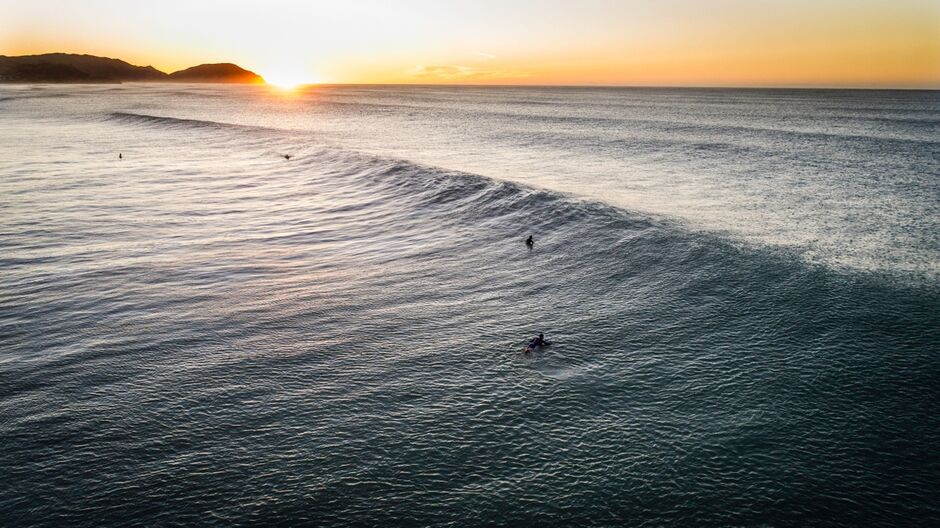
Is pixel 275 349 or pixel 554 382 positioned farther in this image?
pixel 275 349

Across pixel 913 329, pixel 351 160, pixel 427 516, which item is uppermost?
pixel 351 160

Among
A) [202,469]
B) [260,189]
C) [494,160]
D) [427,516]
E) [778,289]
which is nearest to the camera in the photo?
[427,516]

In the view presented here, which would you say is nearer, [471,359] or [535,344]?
[471,359]

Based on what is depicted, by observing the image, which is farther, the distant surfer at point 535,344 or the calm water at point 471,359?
the distant surfer at point 535,344

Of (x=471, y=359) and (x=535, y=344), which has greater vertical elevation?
(x=535, y=344)

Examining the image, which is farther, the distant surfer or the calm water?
the distant surfer

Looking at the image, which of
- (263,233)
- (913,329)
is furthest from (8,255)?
(913,329)

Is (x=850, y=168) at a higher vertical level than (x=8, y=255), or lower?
higher

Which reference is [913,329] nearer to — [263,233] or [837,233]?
[837,233]
